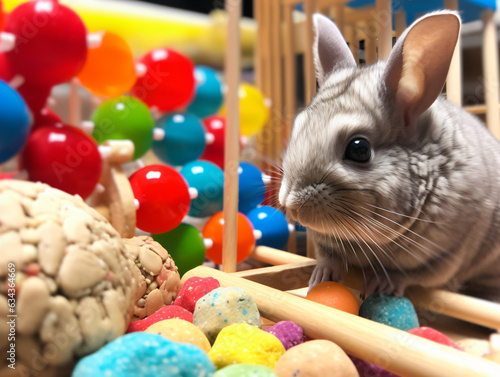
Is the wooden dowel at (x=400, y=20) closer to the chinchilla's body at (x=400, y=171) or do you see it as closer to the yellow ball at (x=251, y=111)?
the chinchilla's body at (x=400, y=171)

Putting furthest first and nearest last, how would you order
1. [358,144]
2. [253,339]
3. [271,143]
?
[271,143], [358,144], [253,339]

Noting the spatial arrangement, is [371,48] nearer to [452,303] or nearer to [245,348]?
[452,303]

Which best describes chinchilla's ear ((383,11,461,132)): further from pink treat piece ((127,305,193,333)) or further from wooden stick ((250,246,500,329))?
pink treat piece ((127,305,193,333))

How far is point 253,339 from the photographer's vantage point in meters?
0.65

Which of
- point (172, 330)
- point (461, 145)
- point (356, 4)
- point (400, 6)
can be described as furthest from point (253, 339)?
point (356, 4)

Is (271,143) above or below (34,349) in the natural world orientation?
A: above

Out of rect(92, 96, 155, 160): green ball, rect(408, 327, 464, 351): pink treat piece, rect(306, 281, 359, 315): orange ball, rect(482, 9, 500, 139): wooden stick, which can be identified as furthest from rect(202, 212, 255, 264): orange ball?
rect(482, 9, 500, 139): wooden stick

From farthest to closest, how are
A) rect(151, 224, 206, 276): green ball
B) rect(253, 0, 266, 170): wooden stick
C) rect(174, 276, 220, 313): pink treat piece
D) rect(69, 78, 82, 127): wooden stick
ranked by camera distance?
rect(253, 0, 266, 170): wooden stick < rect(69, 78, 82, 127): wooden stick < rect(151, 224, 206, 276): green ball < rect(174, 276, 220, 313): pink treat piece

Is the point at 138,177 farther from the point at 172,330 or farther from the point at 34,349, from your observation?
the point at 34,349

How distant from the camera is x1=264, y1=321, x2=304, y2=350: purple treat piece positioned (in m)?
0.70

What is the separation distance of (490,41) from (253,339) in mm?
1371

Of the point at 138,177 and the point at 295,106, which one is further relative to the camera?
the point at 295,106

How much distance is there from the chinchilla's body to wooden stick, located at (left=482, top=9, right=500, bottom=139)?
0.63 meters

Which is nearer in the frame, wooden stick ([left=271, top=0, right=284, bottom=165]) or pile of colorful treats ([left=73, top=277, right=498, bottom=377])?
pile of colorful treats ([left=73, top=277, right=498, bottom=377])
